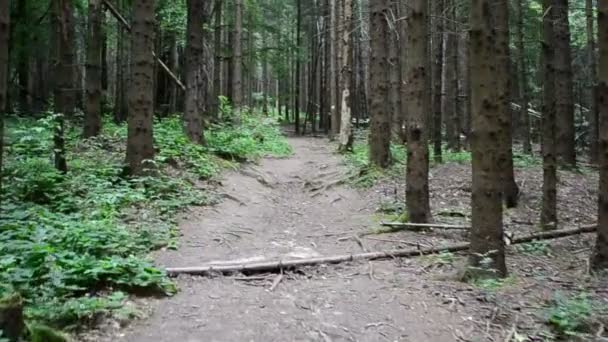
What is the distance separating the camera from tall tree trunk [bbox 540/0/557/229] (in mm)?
9047

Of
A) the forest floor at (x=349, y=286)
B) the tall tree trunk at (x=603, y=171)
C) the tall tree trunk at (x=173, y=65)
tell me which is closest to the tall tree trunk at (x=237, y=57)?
the tall tree trunk at (x=173, y=65)

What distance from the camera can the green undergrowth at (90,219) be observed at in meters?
5.31

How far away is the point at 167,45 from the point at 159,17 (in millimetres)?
4696

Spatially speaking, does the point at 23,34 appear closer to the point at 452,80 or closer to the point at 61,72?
the point at 61,72

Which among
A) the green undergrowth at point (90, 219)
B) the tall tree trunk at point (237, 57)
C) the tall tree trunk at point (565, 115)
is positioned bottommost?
the green undergrowth at point (90, 219)

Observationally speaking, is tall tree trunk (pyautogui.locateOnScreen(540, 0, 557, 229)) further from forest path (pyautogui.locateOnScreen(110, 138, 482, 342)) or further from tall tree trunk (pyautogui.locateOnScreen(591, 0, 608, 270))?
forest path (pyautogui.locateOnScreen(110, 138, 482, 342))

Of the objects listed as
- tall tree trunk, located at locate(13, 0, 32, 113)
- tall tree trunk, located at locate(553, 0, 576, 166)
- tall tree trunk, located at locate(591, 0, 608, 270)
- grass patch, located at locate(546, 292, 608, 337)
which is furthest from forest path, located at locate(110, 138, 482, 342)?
tall tree trunk, located at locate(13, 0, 32, 113)

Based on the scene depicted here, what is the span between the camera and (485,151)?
6680mm

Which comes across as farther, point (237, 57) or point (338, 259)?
point (237, 57)

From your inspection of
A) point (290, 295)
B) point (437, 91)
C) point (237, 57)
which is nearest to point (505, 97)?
point (290, 295)

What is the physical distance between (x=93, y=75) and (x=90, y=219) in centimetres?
696

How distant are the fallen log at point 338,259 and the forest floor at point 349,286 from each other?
0.43ft

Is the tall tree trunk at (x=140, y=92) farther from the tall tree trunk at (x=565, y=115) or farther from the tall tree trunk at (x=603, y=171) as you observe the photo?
the tall tree trunk at (x=565, y=115)

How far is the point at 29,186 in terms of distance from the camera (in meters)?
9.08
